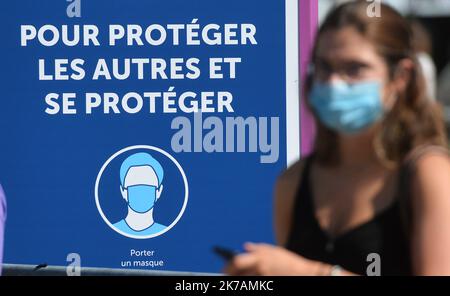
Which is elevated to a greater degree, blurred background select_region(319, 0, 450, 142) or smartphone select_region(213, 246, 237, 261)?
blurred background select_region(319, 0, 450, 142)

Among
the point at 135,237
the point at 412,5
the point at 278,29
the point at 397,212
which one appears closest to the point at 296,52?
the point at 278,29

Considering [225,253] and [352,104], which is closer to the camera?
[352,104]

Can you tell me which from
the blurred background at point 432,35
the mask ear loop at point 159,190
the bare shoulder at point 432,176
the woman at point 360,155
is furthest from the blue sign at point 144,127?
the bare shoulder at point 432,176

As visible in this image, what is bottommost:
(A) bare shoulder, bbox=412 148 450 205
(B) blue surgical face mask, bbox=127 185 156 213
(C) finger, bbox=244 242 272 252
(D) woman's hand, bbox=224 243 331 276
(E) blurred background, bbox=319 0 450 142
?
(D) woman's hand, bbox=224 243 331 276

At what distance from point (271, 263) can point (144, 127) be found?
694 mm

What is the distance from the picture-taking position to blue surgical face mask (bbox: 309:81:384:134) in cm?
295

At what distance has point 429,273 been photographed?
9.32ft

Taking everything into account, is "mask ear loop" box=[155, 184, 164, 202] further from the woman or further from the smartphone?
the woman

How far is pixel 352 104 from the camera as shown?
2.95 metres

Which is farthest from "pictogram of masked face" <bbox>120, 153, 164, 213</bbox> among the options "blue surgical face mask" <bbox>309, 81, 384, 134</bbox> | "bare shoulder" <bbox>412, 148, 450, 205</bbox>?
"bare shoulder" <bbox>412, 148, 450, 205</bbox>

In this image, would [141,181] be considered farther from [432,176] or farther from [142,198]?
[432,176]

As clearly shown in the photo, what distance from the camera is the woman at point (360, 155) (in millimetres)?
2922

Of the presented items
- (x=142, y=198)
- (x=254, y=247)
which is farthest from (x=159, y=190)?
(x=254, y=247)

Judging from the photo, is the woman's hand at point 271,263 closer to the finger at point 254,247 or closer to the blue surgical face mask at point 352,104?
the finger at point 254,247
